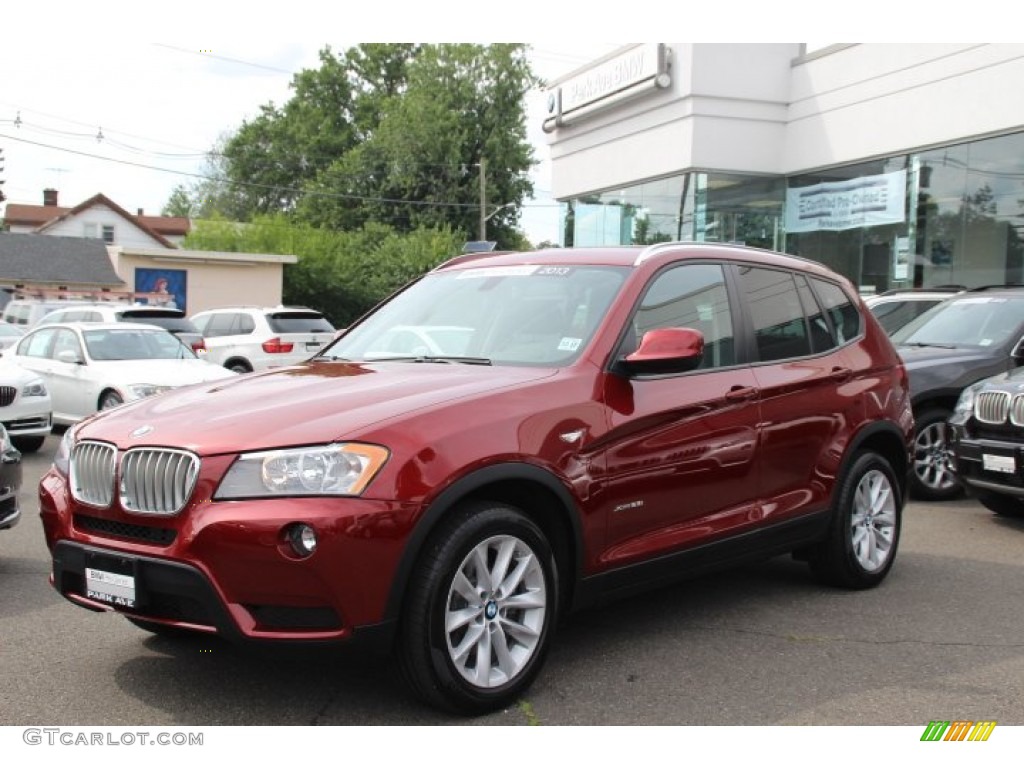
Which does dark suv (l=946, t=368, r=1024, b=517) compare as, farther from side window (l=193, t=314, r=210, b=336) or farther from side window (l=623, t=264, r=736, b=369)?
side window (l=193, t=314, r=210, b=336)

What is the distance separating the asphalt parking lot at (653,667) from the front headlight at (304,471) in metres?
0.55

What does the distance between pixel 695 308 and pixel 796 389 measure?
78 cm

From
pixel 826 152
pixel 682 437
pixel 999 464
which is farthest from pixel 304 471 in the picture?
pixel 826 152

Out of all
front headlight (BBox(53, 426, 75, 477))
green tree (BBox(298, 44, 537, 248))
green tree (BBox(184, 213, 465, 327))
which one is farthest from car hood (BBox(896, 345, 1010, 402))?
green tree (BBox(298, 44, 537, 248))

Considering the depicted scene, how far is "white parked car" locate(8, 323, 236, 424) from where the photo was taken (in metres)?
12.0

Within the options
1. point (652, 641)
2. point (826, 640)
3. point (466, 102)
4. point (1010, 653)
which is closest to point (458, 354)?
point (652, 641)

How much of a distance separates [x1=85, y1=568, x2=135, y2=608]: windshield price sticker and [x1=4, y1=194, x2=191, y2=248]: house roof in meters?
65.1

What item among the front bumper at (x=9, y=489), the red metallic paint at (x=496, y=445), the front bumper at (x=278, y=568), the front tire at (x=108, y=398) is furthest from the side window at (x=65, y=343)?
the front bumper at (x=278, y=568)

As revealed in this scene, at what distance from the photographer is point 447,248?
48688 millimetres

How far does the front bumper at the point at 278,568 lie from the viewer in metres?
3.37

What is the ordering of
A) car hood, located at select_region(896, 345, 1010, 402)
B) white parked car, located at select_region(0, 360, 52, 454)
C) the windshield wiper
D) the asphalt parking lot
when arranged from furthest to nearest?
white parked car, located at select_region(0, 360, 52, 454)
car hood, located at select_region(896, 345, 1010, 402)
the windshield wiper
the asphalt parking lot

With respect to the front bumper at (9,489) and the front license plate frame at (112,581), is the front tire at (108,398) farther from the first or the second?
the front license plate frame at (112,581)

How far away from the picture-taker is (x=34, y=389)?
10.9 metres
